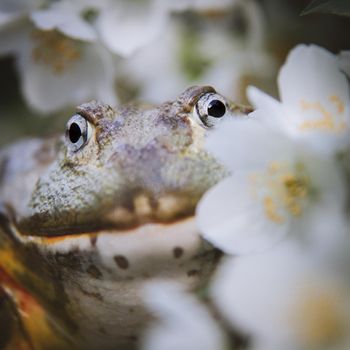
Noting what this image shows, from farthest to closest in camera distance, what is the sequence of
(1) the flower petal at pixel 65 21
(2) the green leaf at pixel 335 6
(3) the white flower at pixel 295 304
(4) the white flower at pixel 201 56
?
(4) the white flower at pixel 201 56, (1) the flower petal at pixel 65 21, (2) the green leaf at pixel 335 6, (3) the white flower at pixel 295 304

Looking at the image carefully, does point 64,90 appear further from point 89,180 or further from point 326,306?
point 326,306

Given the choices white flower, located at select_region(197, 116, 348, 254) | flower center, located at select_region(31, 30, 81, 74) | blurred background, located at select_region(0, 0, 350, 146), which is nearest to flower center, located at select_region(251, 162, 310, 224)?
white flower, located at select_region(197, 116, 348, 254)

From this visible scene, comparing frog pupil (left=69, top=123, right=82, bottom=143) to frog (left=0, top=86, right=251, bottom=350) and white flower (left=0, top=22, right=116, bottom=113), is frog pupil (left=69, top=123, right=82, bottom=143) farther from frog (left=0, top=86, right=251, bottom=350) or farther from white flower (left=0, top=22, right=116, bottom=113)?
white flower (left=0, top=22, right=116, bottom=113)

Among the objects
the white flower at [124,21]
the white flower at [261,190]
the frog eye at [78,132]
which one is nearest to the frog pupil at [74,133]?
the frog eye at [78,132]

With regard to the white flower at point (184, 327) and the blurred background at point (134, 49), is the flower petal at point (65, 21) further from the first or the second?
the white flower at point (184, 327)

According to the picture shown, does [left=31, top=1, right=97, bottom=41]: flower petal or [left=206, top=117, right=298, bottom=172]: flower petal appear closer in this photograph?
[left=206, top=117, right=298, bottom=172]: flower petal

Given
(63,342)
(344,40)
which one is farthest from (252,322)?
(344,40)
